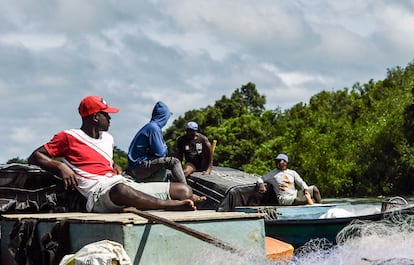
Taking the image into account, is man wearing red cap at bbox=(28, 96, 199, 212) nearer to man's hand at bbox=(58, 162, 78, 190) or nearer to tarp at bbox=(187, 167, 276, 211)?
man's hand at bbox=(58, 162, 78, 190)

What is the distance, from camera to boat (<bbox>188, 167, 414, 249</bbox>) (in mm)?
10383

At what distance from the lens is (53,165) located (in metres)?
6.94

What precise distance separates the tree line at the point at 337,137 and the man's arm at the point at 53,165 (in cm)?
3246

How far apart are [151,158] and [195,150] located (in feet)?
8.52

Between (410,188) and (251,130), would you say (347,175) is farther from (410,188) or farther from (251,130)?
(251,130)

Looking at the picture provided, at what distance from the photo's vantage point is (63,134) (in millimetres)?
7031

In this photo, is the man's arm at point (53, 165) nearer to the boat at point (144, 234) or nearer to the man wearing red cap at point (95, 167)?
the man wearing red cap at point (95, 167)

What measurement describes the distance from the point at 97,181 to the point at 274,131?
41.8m

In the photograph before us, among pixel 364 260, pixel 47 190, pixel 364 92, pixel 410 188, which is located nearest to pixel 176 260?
pixel 364 260

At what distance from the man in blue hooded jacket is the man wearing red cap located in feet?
7.19

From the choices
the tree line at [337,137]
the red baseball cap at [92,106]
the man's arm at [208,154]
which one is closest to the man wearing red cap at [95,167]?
the red baseball cap at [92,106]

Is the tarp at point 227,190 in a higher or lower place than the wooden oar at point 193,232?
higher

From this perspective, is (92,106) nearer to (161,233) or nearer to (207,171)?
(161,233)

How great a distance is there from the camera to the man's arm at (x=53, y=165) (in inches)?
271
